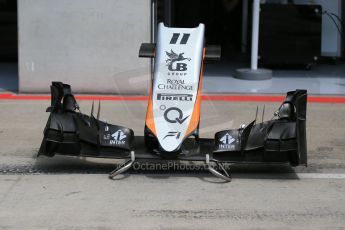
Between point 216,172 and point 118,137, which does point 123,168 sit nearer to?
point 118,137

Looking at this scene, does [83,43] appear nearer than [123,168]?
No

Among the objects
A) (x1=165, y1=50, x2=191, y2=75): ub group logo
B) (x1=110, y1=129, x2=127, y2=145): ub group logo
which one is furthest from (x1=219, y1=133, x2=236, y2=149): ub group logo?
(x1=110, y1=129, x2=127, y2=145): ub group logo

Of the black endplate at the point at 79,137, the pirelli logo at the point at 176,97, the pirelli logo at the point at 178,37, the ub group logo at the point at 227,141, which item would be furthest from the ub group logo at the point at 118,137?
the pirelli logo at the point at 178,37

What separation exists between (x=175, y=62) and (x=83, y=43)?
4291 millimetres

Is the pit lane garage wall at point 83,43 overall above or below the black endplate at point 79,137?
above

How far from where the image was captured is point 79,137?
6.05 m

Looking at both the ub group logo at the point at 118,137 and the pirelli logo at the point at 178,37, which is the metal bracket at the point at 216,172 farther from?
the pirelli logo at the point at 178,37

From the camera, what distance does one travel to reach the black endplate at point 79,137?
19.8 feet

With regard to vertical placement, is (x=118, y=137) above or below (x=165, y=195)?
above

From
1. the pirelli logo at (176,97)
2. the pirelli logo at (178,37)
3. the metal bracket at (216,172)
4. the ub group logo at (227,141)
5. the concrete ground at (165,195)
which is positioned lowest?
the concrete ground at (165,195)

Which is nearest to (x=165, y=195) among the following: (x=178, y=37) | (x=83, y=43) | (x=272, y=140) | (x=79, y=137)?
(x=79, y=137)

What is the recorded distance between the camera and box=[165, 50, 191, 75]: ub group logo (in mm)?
6422

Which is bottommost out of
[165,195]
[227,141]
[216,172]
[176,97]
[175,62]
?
[165,195]

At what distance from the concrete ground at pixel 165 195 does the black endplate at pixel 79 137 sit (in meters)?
0.28
